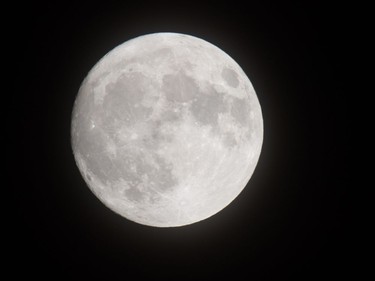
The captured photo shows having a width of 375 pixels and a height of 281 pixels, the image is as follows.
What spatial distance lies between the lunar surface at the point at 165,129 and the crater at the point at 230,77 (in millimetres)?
11

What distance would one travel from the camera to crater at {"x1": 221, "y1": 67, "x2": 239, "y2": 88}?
4.47 m

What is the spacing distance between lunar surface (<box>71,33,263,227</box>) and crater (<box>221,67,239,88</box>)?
0.01m

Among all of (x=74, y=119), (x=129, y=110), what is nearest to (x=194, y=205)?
(x=129, y=110)

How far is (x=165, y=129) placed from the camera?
13.4 ft

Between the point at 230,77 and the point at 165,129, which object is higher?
the point at 230,77

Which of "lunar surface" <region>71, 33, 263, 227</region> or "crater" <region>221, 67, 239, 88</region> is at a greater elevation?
"crater" <region>221, 67, 239, 88</region>

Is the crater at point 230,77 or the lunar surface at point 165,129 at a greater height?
the crater at point 230,77

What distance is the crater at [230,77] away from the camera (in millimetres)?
4469

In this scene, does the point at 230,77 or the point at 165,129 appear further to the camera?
the point at 230,77

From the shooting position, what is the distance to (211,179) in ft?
14.3

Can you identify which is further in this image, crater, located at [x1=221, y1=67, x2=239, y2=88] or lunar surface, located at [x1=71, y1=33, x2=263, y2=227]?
crater, located at [x1=221, y1=67, x2=239, y2=88]

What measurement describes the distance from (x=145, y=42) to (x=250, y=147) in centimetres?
147

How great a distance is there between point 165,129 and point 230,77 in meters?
0.90

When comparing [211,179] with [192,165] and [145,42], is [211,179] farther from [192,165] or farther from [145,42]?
[145,42]
